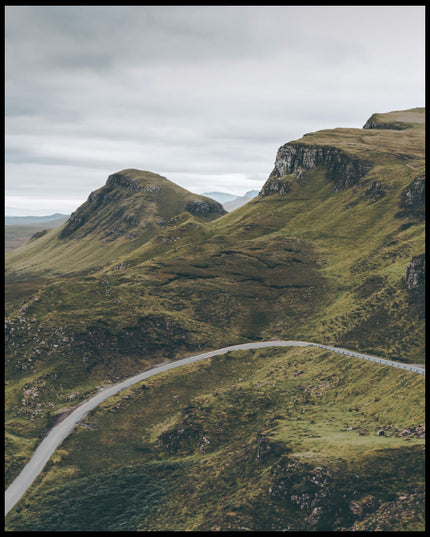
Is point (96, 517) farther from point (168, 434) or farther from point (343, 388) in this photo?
point (343, 388)

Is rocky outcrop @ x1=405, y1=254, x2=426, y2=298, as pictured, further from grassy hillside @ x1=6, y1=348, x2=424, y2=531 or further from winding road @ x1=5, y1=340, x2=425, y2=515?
grassy hillside @ x1=6, y1=348, x2=424, y2=531

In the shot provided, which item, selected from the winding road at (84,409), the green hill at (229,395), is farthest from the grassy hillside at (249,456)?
the winding road at (84,409)

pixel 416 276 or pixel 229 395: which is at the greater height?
pixel 416 276

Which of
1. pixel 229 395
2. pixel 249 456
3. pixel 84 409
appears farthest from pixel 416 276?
pixel 84 409

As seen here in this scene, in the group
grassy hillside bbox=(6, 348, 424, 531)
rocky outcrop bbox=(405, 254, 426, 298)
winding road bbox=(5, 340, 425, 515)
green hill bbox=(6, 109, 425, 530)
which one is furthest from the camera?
rocky outcrop bbox=(405, 254, 426, 298)

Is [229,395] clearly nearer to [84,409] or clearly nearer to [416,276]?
[84,409]

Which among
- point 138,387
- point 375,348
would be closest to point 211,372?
point 138,387

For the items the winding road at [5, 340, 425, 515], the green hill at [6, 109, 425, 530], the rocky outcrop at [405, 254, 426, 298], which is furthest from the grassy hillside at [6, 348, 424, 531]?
the rocky outcrop at [405, 254, 426, 298]

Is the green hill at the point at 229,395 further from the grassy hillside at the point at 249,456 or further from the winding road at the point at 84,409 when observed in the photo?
the winding road at the point at 84,409
